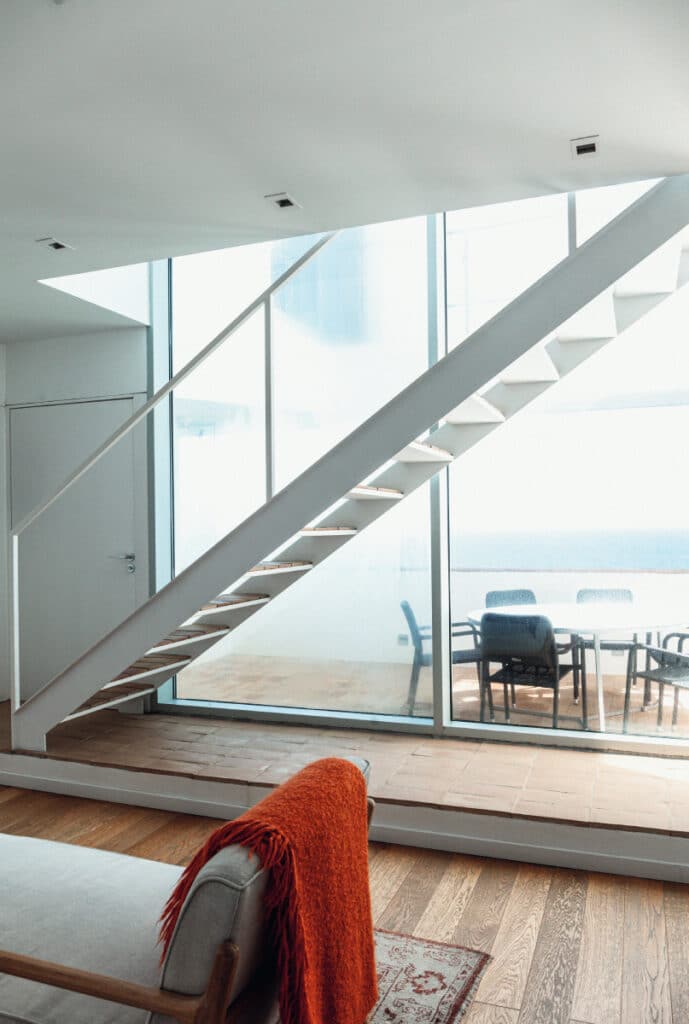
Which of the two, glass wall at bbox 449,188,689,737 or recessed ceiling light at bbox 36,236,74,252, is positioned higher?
recessed ceiling light at bbox 36,236,74,252

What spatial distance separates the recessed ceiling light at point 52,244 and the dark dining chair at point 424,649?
2.45 meters

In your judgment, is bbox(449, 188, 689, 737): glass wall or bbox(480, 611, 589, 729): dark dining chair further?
bbox(480, 611, 589, 729): dark dining chair

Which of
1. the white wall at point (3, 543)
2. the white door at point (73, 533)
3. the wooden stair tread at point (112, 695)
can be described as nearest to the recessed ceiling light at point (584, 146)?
the white door at point (73, 533)

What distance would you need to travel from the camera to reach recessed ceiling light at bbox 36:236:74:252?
3.63 m

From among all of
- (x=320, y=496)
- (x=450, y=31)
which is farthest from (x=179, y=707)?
(x=450, y=31)

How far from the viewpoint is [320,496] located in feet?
11.2

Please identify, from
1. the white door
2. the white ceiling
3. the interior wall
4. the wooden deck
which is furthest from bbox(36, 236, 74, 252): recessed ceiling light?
the wooden deck

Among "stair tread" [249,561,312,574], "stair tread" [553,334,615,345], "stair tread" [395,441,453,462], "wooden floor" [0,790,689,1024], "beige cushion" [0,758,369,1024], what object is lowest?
"wooden floor" [0,790,689,1024]

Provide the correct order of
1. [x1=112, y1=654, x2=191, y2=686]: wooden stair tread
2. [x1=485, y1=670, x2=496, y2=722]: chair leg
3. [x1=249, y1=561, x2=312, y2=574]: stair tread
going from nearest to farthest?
[x1=249, y1=561, x2=312, y2=574]: stair tread, [x1=112, y1=654, x2=191, y2=686]: wooden stair tread, [x1=485, y1=670, x2=496, y2=722]: chair leg

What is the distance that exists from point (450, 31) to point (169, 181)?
4.40 ft

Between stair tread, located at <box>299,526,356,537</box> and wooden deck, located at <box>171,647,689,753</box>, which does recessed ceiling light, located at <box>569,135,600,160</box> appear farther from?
wooden deck, located at <box>171,647,689,753</box>

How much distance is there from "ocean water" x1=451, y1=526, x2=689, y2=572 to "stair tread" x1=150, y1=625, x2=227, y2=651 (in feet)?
4.35

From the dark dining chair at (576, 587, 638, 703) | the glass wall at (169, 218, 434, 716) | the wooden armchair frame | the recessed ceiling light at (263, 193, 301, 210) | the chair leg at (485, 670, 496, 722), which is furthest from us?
the glass wall at (169, 218, 434, 716)

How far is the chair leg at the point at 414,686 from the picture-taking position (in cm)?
438
